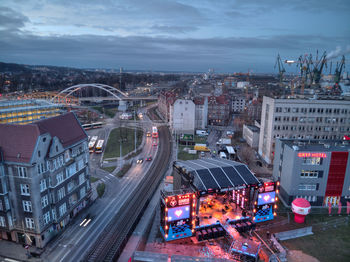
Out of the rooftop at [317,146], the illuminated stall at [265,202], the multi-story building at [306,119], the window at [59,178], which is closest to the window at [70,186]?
the window at [59,178]

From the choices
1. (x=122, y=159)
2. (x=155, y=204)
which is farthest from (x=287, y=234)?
(x=122, y=159)

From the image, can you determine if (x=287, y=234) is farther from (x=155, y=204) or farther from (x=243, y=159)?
(x=243, y=159)

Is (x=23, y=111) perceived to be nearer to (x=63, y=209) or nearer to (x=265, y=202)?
(x=63, y=209)

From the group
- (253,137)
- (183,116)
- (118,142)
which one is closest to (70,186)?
(118,142)

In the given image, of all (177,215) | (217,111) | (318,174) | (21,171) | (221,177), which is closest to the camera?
(21,171)

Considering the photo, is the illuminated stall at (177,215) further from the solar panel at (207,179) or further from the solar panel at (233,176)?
the solar panel at (233,176)
